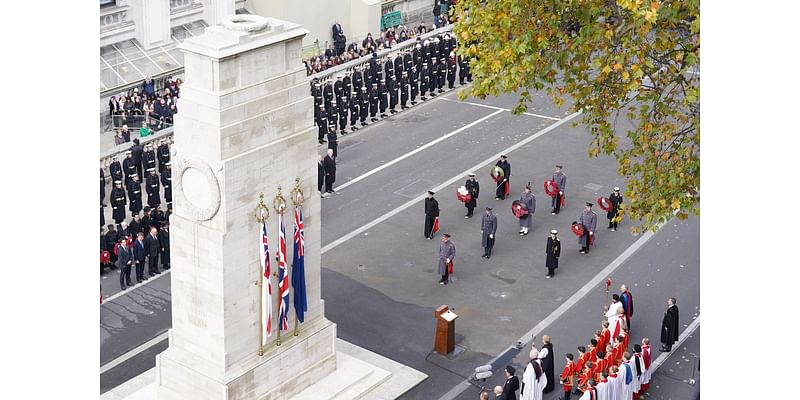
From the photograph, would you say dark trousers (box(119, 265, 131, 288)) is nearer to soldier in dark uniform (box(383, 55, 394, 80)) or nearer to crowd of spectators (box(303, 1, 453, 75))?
crowd of spectators (box(303, 1, 453, 75))

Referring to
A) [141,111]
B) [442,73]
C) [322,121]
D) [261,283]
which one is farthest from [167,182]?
[442,73]

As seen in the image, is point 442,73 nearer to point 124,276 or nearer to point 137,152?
point 137,152

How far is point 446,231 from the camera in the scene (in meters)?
33.6

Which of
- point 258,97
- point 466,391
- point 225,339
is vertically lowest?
point 466,391

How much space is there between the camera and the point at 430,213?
32969 mm

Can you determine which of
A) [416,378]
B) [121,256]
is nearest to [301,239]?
[416,378]

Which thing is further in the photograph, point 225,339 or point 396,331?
point 396,331

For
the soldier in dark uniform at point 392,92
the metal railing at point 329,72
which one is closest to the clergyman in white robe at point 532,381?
the metal railing at point 329,72

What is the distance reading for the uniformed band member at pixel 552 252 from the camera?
30672mm

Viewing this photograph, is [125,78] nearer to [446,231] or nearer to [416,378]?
[446,231]

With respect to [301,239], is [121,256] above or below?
below

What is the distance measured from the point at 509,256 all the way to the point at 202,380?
994 cm

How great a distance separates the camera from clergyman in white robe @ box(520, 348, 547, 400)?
25.1 metres

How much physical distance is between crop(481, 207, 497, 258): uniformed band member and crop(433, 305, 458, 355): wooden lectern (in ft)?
15.0
